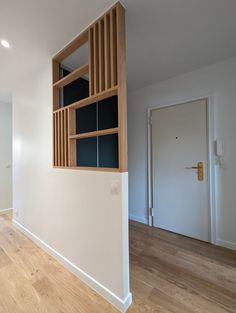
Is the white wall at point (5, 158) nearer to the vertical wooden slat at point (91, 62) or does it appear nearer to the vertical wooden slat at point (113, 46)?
the vertical wooden slat at point (91, 62)

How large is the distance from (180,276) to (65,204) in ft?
4.63

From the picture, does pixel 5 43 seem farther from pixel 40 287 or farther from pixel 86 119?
pixel 40 287

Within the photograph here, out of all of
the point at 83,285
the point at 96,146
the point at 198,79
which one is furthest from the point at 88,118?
the point at 83,285

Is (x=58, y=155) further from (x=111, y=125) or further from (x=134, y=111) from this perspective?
(x=134, y=111)

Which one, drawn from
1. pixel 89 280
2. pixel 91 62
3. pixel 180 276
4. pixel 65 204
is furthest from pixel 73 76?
pixel 180 276

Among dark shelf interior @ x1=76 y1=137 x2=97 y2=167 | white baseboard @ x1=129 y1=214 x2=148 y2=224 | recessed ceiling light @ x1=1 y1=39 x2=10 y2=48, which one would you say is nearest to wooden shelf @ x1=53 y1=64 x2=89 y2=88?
recessed ceiling light @ x1=1 y1=39 x2=10 y2=48

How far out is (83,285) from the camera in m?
1.56

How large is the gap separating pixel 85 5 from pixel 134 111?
6.18 ft

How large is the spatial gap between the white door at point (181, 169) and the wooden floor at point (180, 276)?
0.28 meters

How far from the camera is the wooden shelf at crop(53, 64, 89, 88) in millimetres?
1639

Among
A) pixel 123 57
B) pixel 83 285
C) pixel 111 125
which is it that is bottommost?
pixel 83 285

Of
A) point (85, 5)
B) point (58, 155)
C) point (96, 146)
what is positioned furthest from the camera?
point (96, 146)

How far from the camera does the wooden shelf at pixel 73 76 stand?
5.38 ft

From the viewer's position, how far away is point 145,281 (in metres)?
1.59
